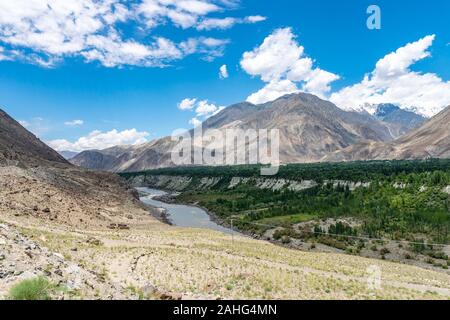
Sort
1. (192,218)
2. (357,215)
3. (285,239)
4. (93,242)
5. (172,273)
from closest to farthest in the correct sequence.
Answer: (172,273) < (93,242) < (285,239) < (357,215) < (192,218)

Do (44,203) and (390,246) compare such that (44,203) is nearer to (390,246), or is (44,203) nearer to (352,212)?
(390,246)

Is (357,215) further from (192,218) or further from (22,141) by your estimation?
(22,141)

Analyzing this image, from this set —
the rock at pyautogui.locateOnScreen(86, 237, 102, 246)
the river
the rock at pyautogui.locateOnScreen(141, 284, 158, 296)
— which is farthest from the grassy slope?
the river

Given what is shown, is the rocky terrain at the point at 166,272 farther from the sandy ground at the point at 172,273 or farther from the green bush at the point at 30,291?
the green bush at the point at 30,291

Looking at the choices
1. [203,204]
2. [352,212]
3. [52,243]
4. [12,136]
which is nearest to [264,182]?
[203,204]

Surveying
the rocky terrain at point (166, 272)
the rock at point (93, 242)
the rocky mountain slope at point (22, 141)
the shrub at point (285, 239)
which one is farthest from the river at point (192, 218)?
the rock at point (93, 242)

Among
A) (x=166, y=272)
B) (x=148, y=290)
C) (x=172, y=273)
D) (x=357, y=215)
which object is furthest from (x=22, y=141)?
(x=148, y=290)
